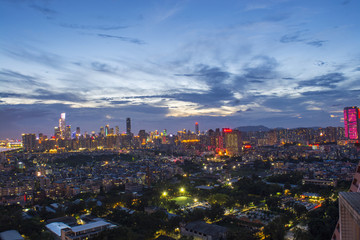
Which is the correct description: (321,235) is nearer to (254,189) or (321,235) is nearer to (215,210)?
(215,210)

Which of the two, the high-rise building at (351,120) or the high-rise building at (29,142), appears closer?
the high-rise building at (351,120)

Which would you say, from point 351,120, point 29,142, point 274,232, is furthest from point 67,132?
point 274,232

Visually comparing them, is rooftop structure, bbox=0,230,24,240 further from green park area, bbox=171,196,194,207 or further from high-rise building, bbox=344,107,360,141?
high-rise building, bbox=344,107,360,141

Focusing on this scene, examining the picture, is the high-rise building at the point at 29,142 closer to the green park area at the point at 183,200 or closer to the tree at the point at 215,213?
the green park area at the point at 183,200

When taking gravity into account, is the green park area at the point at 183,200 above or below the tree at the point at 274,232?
below

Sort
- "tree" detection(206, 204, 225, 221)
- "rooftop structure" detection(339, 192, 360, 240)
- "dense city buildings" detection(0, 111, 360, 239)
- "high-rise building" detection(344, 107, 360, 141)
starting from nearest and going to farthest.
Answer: "rooftop structure" detection(339, 192, 360, 240) → "dense city buildings" detection(0, 111, 360, 239) → "tree" detection(206, 204, 225, 221) → "high-rise building" detection(344, 107, 360, 141)

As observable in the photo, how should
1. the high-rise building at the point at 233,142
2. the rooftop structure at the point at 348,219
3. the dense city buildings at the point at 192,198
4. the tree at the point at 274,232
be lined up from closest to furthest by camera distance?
the rooftop structure at the point at 348,219
the tree at the point at 274,232
the dense city buildings at the point at 192,198
the high-rise building at the point at 233,142

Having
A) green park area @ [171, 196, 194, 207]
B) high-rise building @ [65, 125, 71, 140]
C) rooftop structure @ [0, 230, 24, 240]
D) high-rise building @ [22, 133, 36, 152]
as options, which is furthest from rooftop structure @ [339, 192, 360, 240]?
high-rise building @ [65, 125, 71, 140]

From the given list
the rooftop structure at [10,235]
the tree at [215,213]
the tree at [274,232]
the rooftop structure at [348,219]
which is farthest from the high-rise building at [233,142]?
the rooftop structure at [348,219]

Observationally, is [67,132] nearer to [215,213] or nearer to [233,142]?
[233,142]

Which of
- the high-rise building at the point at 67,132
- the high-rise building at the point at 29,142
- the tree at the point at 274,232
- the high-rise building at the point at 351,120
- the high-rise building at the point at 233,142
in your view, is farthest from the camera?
the high-rise building at the point at 67,132

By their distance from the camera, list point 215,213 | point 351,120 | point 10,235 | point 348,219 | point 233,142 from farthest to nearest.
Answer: point 351,120 → point 233,142 → point 215,213 → point 10,235 → point 348,219
